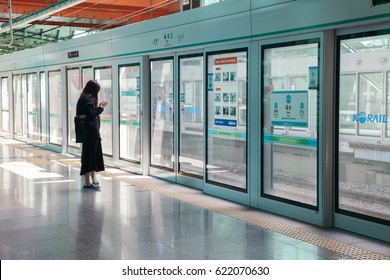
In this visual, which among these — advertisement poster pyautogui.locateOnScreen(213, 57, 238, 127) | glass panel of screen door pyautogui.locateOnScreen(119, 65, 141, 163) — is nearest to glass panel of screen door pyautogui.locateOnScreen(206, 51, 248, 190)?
advertisement poster pyautogui.locateOnScreen(213, 57, 238, 127)

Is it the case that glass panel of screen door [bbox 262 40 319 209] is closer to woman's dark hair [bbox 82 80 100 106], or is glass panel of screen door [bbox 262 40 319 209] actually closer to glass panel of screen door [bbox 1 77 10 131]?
woman's dark hair [bbox 82 80 100 106]

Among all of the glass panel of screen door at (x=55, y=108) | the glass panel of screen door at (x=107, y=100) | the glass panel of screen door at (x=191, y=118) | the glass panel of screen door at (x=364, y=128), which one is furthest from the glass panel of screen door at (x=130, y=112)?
the glass panel of screen door at (x=364, y=128)

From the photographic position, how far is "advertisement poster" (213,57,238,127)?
7242mm

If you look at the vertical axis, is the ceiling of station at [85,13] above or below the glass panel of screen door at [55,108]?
above

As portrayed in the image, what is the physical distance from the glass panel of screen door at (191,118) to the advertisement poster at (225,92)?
67 cm

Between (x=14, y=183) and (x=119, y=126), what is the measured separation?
96.6 inches

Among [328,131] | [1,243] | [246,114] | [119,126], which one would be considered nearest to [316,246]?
[328,131]

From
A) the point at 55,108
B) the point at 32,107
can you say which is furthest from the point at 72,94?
the point at 32,107

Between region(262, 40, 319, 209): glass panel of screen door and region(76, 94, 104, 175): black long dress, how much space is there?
258cm

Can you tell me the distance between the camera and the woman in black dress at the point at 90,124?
782 cm

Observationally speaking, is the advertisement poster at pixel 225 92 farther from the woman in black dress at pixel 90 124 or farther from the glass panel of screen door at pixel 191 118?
the woman in black dress at pixel 90 124

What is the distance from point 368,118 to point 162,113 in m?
4.37

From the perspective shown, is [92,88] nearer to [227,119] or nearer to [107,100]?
[227,119]

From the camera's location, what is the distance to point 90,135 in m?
7.88
